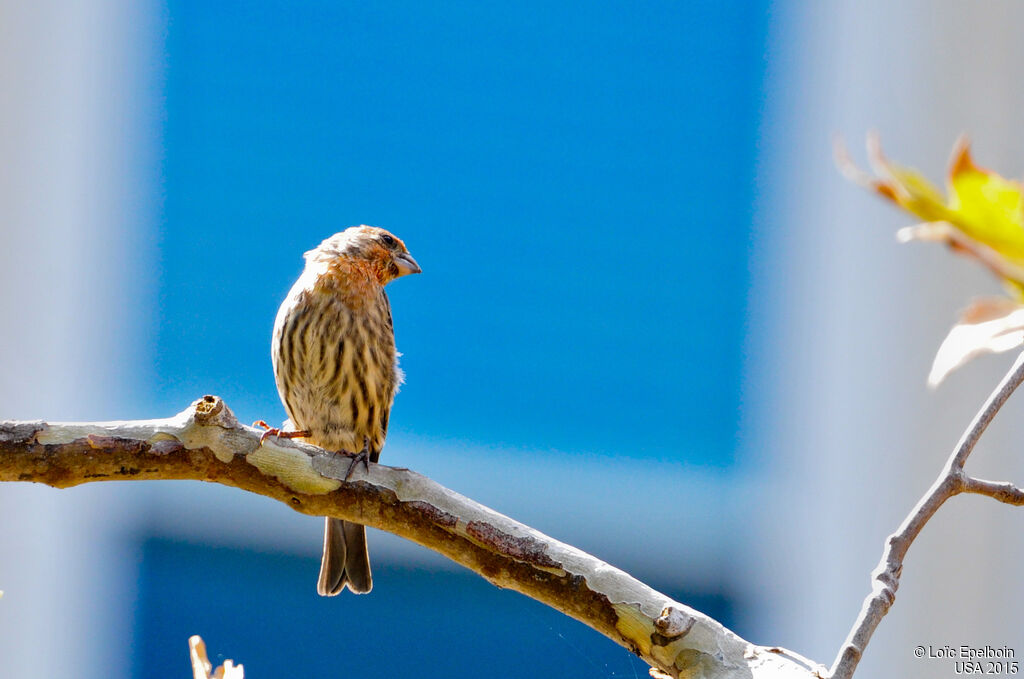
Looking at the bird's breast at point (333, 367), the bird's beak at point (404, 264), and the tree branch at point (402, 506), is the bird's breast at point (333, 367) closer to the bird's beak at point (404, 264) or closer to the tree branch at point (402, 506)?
the bird's beak at point (404, 264)

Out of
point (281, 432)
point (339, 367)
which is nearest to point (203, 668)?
point (281, 432)

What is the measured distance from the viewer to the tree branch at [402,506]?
5.72ft

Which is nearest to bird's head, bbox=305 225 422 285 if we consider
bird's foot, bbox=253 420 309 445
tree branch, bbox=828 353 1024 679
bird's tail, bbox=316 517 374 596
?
bird's foot, bbox=253 420 309 445

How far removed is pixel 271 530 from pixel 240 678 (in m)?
4.96

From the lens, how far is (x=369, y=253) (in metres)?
3.25

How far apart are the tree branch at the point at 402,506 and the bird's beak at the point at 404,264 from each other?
1369 mm

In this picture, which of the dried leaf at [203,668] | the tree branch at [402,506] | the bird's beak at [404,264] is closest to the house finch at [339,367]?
the bird's beak at [404,264]

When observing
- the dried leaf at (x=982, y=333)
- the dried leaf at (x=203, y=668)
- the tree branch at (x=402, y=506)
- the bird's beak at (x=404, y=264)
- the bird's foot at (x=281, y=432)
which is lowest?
the dried leaf at (x=203, y=668)

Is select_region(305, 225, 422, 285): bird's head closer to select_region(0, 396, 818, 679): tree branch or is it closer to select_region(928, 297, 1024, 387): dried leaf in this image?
select_region(0, 396, 818, 679): tree branch

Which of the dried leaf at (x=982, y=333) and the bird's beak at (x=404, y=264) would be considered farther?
the bird's beak at (x=404, y=264)

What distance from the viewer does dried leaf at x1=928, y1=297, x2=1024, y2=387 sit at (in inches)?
22.7

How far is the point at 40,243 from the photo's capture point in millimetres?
6000

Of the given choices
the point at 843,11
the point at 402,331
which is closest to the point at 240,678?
the point at 402,331

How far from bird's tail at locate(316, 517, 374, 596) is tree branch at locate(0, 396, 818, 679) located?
961 millimetres
